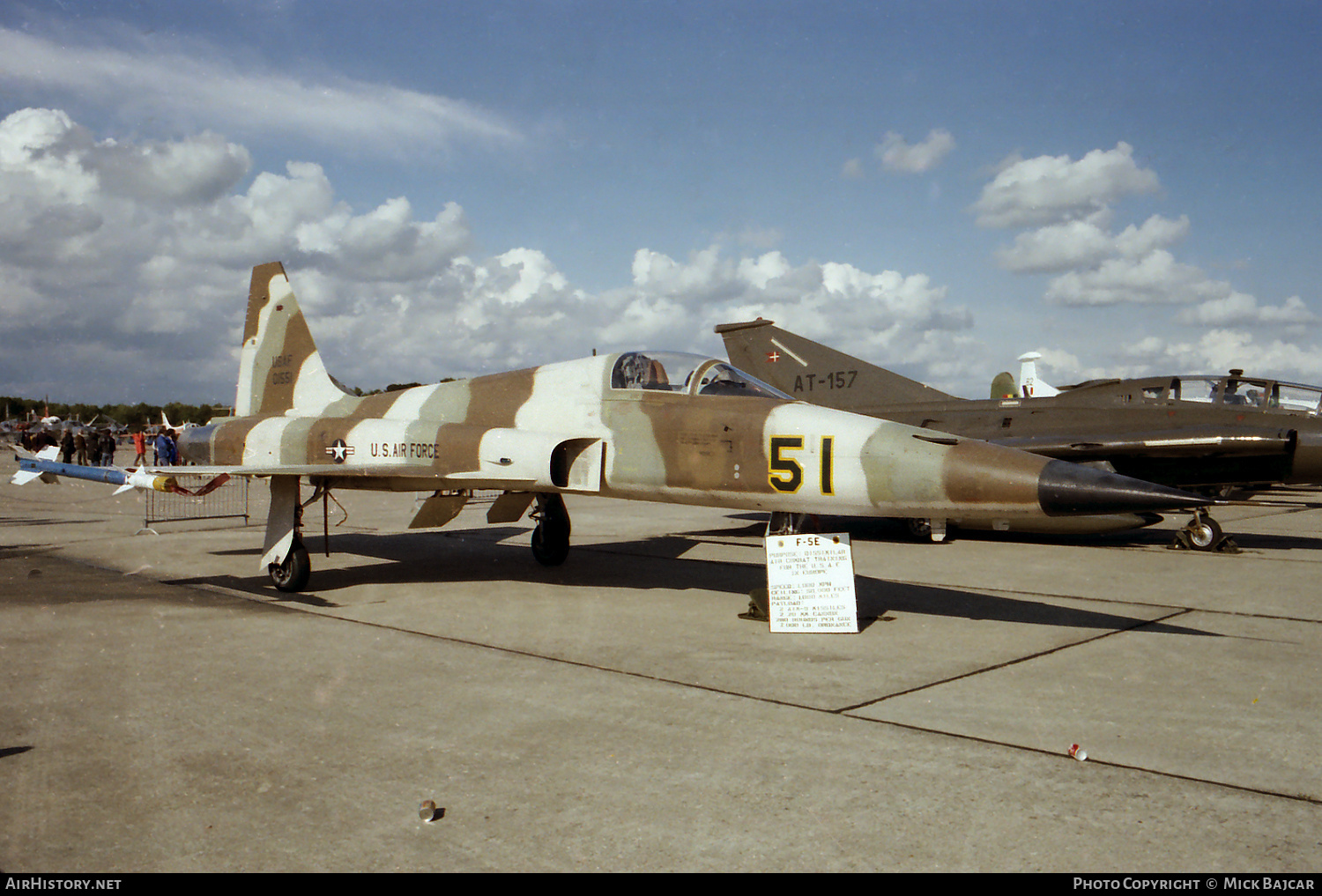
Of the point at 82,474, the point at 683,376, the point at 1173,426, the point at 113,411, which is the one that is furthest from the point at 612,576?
the point at 113,411

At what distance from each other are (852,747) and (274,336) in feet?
33.5

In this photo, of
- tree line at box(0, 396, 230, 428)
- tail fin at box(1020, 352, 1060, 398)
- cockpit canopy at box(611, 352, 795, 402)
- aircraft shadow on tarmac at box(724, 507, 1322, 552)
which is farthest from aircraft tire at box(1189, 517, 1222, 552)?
tree line at box(0, 396, 230, 428)

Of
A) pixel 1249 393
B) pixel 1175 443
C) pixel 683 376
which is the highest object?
pixel 1249 393

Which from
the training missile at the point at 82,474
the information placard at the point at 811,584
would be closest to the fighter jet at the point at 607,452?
the information placard at the point at 811,584

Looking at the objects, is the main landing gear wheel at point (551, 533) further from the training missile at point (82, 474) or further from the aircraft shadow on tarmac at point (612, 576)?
the training missile at point (82, 474)

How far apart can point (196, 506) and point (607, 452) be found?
1505 cm

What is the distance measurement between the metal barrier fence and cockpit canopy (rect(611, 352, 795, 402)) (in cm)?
1034

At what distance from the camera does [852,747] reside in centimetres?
454

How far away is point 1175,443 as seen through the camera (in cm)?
1282

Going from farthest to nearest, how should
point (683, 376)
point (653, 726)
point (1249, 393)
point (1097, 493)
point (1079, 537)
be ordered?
point (1079, 537)
point (1249, 393)
point (683, 376)
point (1097, 493)
point (653, 726)

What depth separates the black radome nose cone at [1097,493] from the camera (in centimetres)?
563

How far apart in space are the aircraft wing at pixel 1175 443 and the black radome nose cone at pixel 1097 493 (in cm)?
779

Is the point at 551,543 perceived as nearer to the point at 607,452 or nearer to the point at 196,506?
the point at 607,452

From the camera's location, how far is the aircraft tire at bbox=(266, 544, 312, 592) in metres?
9.21
